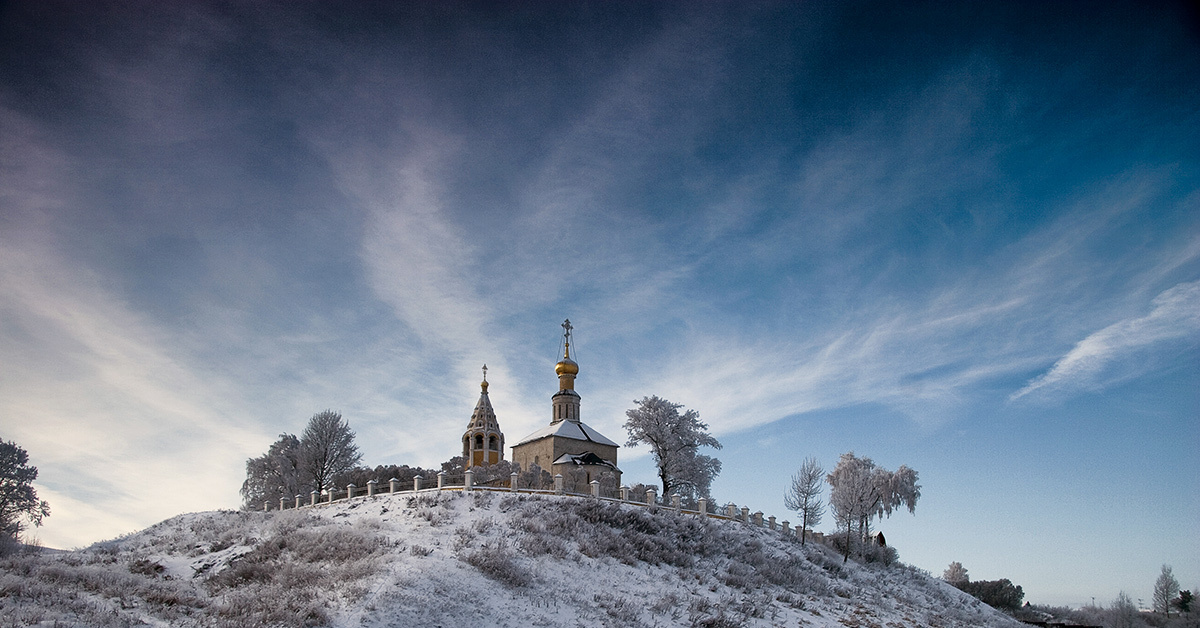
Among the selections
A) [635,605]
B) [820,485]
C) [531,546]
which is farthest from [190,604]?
[820,485]

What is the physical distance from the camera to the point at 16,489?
45.4 metres

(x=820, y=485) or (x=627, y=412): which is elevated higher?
(x=627, y=412)

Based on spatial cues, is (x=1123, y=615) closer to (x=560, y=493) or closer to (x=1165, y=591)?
(x=1165, y=591)

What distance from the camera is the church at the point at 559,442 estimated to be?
162ft

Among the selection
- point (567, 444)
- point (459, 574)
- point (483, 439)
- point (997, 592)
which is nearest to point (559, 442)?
point (567, 444)

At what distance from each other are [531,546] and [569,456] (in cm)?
2665

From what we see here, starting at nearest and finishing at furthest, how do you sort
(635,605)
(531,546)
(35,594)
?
(35,594) < (635,605) < (531,546)

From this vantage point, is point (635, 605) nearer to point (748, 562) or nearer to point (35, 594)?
point (748, 562)

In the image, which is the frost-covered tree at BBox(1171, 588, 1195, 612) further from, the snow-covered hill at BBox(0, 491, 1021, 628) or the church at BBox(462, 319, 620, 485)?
the church at BBox(462, 319, 620, 485)

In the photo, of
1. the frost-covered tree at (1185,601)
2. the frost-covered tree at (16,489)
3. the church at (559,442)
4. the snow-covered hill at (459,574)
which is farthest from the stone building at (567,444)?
the frost-covered tree at (1185,601)

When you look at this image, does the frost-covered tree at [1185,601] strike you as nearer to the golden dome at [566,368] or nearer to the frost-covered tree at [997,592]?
the frost-covered tree at [997,592]

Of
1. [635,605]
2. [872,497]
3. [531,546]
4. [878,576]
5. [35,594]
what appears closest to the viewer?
[35,594]

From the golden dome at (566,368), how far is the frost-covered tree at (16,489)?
35.5m

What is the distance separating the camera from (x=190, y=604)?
18500mm
